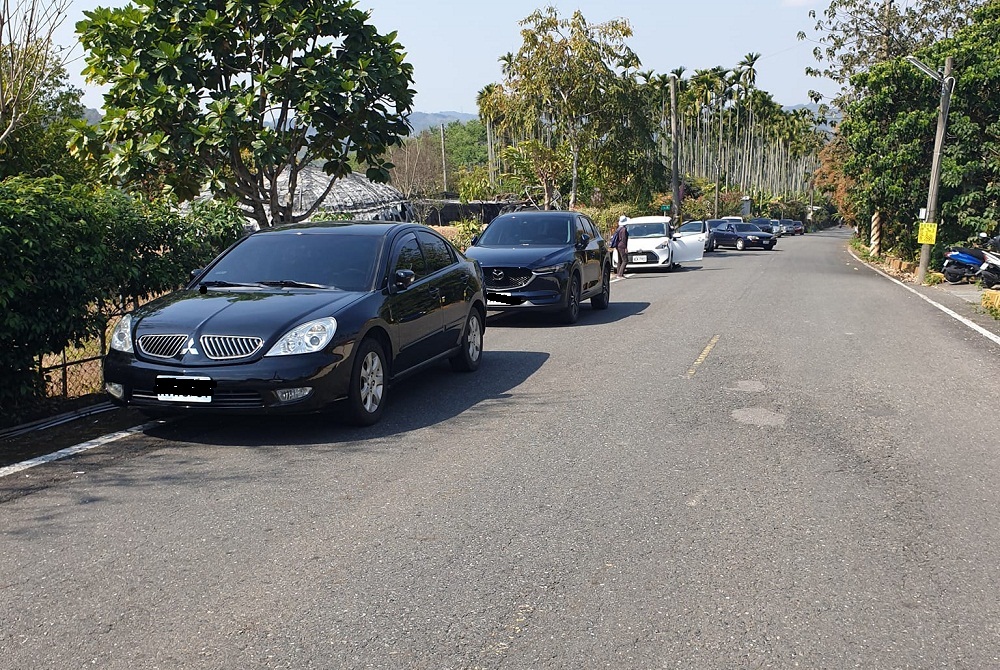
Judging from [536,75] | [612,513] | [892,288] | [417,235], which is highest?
[536,75]

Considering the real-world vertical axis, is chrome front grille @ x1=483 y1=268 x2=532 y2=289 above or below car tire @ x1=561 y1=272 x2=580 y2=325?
above

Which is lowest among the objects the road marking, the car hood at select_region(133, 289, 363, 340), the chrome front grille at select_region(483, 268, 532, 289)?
the road marking

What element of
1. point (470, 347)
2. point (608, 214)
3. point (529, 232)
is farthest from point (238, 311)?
point (608, 214)

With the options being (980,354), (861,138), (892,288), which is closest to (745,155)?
(861,138)

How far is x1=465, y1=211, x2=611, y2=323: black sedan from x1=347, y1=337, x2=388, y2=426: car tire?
649cm

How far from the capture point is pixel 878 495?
5961mm

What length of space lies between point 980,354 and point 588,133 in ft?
93.7

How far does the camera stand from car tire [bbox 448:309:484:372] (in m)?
10.3

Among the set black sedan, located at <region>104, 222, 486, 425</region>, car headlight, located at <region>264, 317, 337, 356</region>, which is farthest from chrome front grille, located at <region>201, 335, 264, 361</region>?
car headlight, located at <region>264, 317, 337, 356</region>

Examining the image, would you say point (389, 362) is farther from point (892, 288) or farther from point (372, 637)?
point (892, 288)

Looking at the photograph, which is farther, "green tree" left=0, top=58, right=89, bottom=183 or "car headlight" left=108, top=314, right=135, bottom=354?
"green tree" left=0, top=58, right=89, bottom=183

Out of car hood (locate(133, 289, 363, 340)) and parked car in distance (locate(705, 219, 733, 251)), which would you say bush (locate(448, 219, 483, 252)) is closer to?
car hood (locate(133, 289, 363, 340))

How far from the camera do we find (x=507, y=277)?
1463 cm

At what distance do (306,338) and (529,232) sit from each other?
897 centimetres
